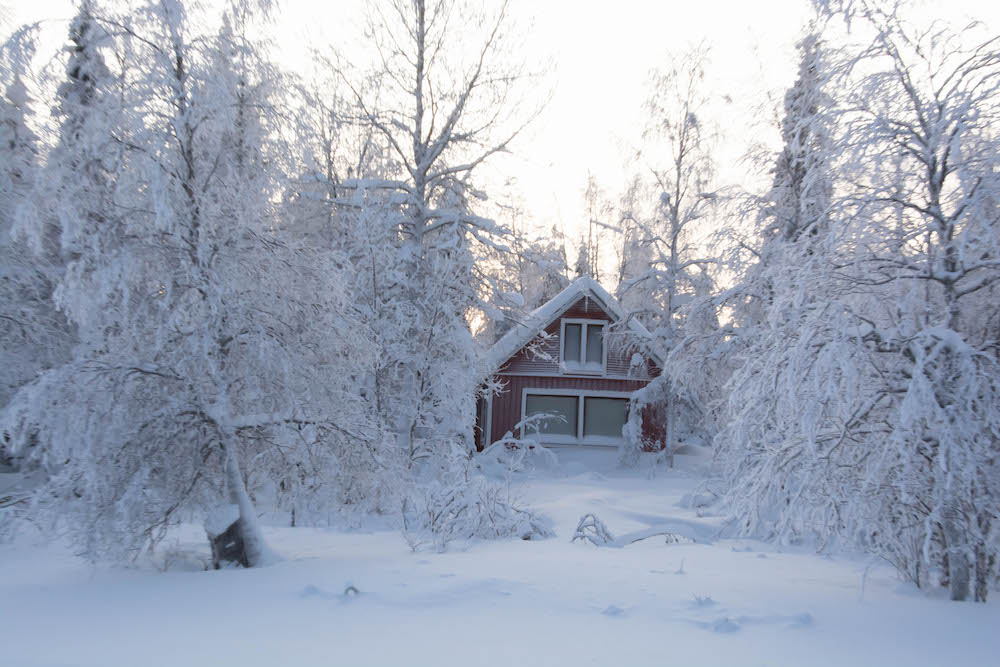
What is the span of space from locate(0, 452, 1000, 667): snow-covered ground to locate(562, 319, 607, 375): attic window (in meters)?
13.1

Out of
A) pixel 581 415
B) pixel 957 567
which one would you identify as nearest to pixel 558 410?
pixel 581 415

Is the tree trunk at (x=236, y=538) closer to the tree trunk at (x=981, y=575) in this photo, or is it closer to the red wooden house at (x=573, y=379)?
the tree trunk at (x=981, y=575)

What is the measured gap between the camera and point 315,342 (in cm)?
833

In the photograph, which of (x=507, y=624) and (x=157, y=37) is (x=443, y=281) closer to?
(x=157, y=37)

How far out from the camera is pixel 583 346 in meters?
22.0

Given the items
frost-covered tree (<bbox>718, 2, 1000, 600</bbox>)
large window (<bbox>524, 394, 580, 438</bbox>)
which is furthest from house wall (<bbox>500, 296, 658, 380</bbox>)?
frost-covered tree (<bbox>718, 2, 1000, 600</bbox>)

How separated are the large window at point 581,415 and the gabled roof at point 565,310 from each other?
1856 mm

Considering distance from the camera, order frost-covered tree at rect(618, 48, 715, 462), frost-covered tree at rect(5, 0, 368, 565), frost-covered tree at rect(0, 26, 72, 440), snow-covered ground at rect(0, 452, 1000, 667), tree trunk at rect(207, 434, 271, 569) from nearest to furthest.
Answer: snow-covered ground at rect(0, 452, 1000, 667)
frost-covered tree at rect(5, 0, 368, 565)
tree trunk at rect(207, 434, 271, 569)
frost-covered tree at rect(0, 26, 72, 440)
frost-covered tree at rect(618, 48, 715, 462)

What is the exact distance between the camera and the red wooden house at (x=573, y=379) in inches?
850

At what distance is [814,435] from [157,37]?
761cm

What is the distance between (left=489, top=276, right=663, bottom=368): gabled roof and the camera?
20594 mm

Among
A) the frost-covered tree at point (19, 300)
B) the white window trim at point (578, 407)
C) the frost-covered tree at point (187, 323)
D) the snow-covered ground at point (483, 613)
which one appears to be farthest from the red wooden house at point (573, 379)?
the frost-covered tree at point (187, 323)

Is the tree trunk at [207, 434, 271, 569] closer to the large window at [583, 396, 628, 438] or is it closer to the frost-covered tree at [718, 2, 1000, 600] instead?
the frost-covered tree at [718, 2, 1000, 600]

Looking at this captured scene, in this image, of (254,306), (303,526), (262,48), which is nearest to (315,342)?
(254,306)
